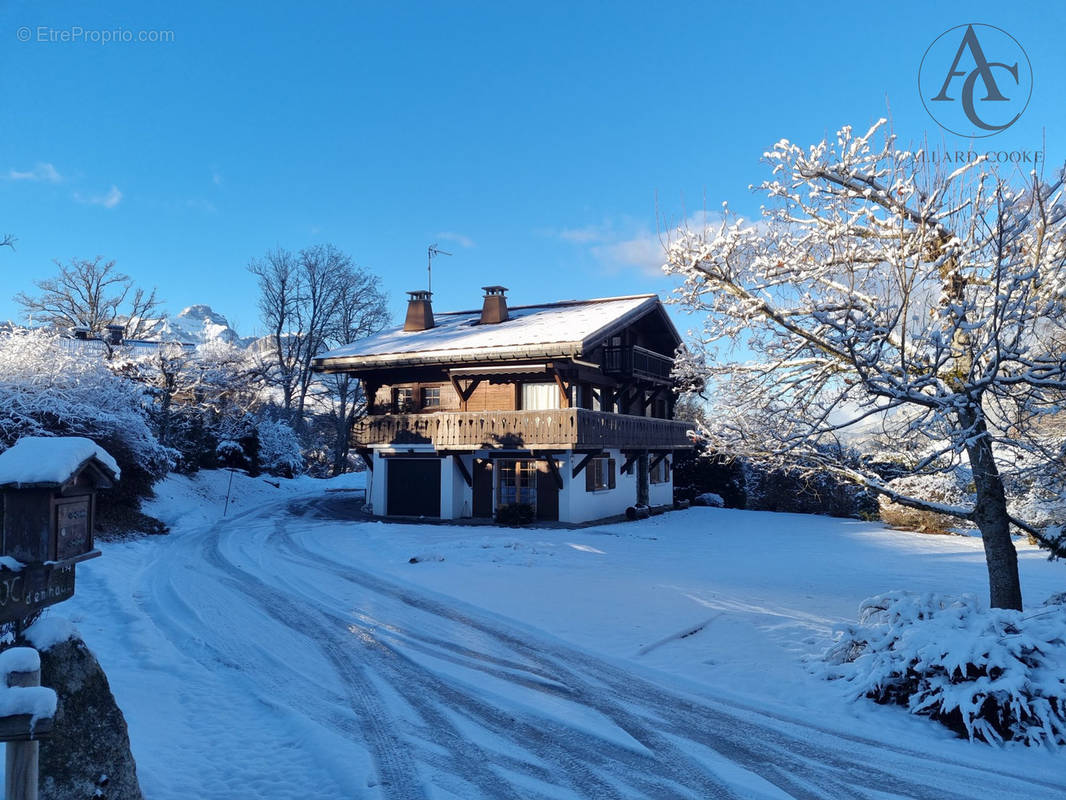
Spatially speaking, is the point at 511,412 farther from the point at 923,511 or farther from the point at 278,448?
the point at 278,448

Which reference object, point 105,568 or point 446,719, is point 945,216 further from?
point 105,568

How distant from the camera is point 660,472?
31.6 meters

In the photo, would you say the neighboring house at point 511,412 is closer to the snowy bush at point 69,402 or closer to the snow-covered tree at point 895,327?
the snowy bush at point 69,402

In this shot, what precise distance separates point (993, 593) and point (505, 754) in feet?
22.2

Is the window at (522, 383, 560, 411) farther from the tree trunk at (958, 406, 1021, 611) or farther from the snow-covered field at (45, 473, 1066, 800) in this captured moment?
the tree trunk at (958, 406, 1021, 611)

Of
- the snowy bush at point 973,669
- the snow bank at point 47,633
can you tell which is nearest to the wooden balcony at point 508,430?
the snowy bush at point 973,669

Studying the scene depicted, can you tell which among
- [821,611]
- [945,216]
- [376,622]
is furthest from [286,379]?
[945,216]

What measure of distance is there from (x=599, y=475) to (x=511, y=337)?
20.9 feet

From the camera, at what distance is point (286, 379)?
41.0 meters

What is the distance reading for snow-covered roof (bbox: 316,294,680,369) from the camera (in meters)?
22.1

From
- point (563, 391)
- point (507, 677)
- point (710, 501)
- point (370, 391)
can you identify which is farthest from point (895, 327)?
point (710, 501)

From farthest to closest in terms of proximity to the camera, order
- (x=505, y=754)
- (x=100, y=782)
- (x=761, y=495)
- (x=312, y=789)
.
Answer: (x=761, y=495), (x=505, y=754), (x=312, y=789), (x=100, y=782)

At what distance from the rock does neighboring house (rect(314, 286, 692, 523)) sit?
674 inches

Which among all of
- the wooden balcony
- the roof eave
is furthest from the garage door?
the roof eave
